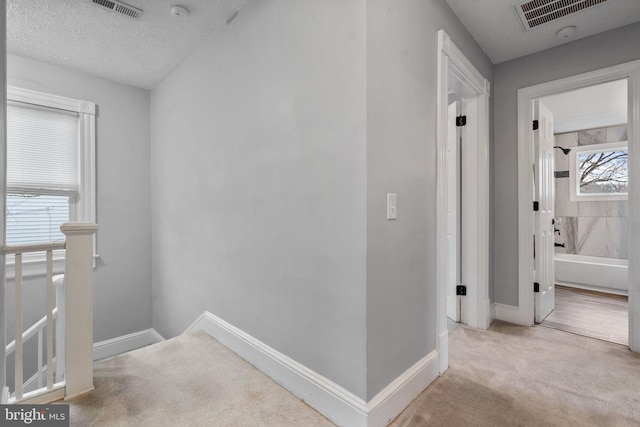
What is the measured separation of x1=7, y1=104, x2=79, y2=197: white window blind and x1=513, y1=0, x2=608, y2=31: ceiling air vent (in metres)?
4.18

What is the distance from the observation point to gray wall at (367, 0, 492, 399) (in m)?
1.45

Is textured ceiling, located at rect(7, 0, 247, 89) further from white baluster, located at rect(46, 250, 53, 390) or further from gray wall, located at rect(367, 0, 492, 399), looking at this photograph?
white baluster, located at rect(46, 250, 53, 390)

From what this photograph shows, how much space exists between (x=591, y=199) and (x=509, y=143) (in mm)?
3074

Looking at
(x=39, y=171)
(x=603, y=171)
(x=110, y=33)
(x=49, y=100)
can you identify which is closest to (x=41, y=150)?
(x=39, y=171)

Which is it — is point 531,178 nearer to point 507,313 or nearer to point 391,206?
point 507,313

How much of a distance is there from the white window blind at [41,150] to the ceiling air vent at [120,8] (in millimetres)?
1534

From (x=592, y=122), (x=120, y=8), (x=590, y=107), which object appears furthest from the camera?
(x=592, y=122)

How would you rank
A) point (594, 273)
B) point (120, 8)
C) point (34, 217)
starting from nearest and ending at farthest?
1. point (120, 8)
2. point (34, 217)
3. point (594, 273)

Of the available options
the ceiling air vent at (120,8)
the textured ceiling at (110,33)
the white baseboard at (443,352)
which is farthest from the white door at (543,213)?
the ceiling air vent at (120,8)

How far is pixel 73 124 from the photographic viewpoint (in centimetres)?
322

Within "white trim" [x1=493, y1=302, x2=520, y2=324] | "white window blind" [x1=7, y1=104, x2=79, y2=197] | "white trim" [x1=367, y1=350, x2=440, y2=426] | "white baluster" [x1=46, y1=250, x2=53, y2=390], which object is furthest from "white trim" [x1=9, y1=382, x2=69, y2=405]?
"white trim" [x1=493, y1=302, x2=520, y2=324]

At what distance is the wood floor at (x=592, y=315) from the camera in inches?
103

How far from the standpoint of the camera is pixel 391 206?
5.08 feet

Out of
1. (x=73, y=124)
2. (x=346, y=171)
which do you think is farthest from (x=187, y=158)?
(x=346, y=171)
